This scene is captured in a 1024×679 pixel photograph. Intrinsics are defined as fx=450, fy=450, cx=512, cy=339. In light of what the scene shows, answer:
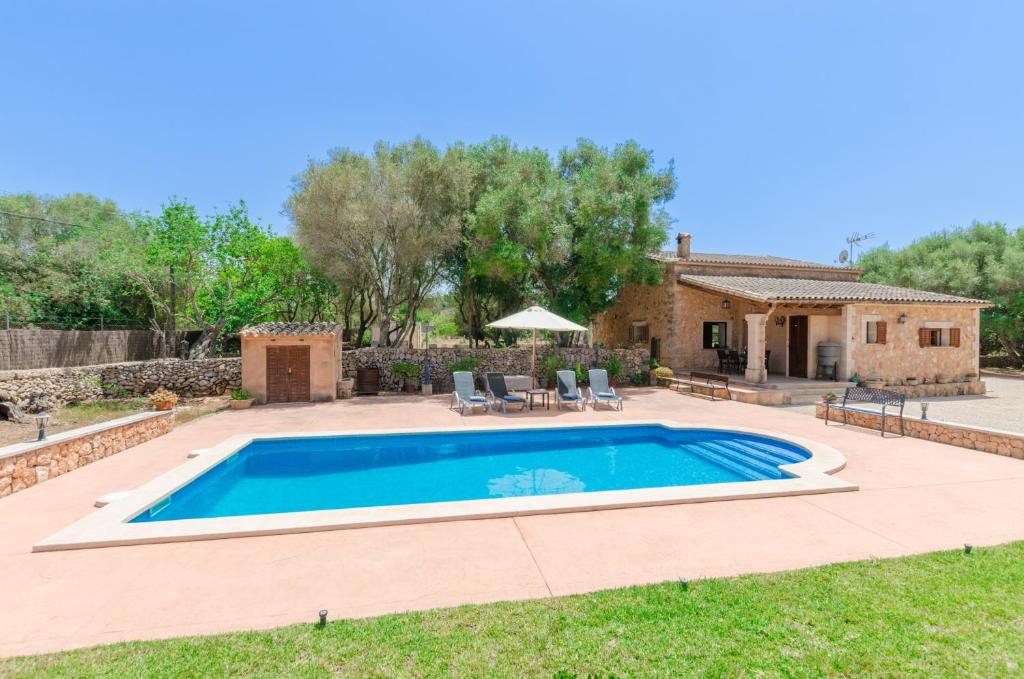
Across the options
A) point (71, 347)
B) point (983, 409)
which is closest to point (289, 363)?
point (71, 347)

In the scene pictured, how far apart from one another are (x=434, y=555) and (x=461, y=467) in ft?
13.1

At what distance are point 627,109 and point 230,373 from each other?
18645 mm

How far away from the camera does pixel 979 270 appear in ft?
83.4

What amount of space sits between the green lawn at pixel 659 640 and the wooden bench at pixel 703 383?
1158 centimetres

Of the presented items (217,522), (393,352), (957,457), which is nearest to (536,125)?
(393,352)

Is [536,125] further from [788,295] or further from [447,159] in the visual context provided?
[788,295]

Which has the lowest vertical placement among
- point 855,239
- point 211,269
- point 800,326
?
point 800,326

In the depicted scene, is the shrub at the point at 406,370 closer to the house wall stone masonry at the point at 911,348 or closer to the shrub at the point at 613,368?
the shrub at the point at 613,368

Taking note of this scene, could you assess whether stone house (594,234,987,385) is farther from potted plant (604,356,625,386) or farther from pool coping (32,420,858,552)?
pool coping (32,420,858,552)

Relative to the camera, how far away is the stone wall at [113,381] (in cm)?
1291

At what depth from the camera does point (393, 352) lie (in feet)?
55.5

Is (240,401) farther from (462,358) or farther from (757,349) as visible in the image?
(757,349)

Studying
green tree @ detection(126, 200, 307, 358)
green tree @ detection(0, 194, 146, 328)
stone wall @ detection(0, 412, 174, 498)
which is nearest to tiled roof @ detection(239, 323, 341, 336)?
stone wall @ detection(0, 412, 174, 498)

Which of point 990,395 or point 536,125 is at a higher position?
point 536,125
